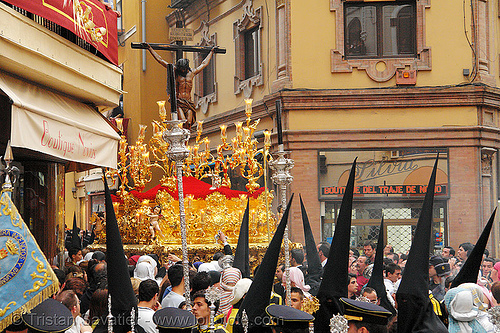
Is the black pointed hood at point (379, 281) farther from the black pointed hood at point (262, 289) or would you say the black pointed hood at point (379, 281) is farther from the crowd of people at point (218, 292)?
the black pointed hood at point (262, 289)

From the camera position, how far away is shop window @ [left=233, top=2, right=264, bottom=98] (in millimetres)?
19391

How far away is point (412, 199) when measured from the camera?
16766 mm

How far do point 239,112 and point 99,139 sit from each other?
1100 centimetres

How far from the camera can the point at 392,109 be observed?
1716cm

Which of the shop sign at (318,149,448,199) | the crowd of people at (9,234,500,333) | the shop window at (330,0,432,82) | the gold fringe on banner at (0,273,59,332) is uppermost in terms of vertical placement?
the shop window at (330,0,432,82)

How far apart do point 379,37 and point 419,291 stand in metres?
13.2

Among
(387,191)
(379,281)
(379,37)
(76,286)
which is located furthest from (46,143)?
(379,37)

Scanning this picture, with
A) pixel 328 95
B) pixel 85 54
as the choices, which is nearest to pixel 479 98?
pixel 328 95

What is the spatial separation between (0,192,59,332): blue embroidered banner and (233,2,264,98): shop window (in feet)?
48.0

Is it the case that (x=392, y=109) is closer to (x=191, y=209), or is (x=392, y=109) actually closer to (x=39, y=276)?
(x=191, y=209)

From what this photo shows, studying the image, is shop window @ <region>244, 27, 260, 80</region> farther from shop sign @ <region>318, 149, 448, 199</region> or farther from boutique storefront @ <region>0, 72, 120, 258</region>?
boutique storefront @ <region>0, 72, 120, 258</region>

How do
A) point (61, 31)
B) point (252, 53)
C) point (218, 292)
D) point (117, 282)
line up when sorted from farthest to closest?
1. point (252, 53)
2. point (61, 31)
3. point (218, 292)
4. point (117, 282)

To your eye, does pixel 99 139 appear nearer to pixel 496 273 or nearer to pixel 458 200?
pixel 496 273

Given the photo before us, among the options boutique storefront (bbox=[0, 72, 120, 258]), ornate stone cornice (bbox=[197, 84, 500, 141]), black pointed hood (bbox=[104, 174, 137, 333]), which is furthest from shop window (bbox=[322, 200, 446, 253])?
black pointed hood (bbox=[104, 174, 137, 333])
